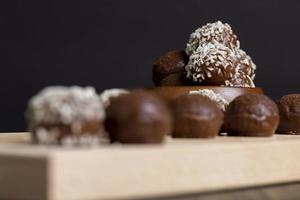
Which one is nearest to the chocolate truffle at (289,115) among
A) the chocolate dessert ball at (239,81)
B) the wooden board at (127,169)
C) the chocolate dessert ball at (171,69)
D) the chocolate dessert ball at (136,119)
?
the chocolate dessert ball at (239,81)

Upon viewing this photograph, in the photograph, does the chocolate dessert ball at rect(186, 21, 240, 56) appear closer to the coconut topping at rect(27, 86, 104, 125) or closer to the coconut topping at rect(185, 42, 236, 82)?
the coconut topping at rect(185, 42, 236, 82)

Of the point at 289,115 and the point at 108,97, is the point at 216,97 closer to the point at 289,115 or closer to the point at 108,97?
the point at 289,115

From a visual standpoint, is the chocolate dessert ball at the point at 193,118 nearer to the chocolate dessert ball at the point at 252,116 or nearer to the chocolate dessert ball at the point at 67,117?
the chocolate dessert ball at the point at 252,116

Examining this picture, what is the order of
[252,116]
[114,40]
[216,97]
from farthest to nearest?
1. [114,40]
2. [216,97]
3. [252,116]

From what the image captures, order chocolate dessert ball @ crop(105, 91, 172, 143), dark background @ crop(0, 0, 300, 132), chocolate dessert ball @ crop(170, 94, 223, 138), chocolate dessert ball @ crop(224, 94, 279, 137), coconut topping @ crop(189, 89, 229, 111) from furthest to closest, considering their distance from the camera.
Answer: dark background @ crop(0, 0, 300, 132)
coconut topping @ crop(189, 89, 229, 111)
chocolate dessert ball @ crop(224, 94, 279, 137)
chocolate dessert ball @ crop(170, 94, 223, 138)
chocolate dessert ball @ crop(105, 91, 172, 143)

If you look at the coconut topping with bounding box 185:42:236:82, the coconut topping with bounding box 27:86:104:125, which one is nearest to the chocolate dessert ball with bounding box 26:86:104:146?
the coconut topping with bounding box 27:86:104:125

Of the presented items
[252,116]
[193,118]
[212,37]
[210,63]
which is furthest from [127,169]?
[212,37]

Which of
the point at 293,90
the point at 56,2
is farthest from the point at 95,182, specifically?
the point at 293,90

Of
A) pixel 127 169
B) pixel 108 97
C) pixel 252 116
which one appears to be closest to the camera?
pixel 127 169
